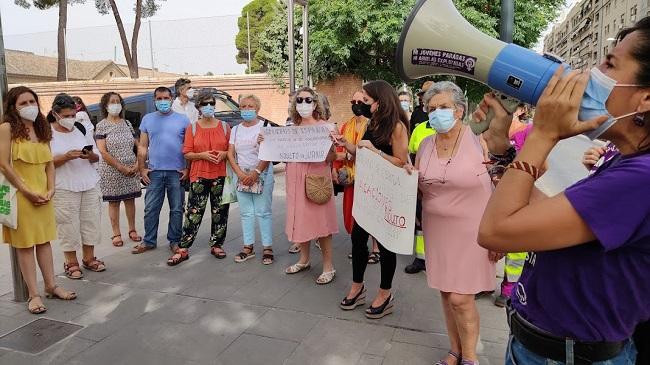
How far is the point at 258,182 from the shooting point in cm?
497

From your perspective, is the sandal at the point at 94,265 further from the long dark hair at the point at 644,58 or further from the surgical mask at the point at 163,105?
the long dark hair at the point at 644,58

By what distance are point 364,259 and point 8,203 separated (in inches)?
107

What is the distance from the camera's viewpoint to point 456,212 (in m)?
2.71

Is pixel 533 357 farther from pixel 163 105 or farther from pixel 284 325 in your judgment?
pixel 163 105

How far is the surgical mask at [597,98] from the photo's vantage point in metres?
1.11

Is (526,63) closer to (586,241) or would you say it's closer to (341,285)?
(586,241)

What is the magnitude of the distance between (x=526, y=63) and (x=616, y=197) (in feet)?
1.46

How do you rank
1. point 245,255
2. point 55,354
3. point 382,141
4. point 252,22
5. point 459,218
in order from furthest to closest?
point 252,22, point 245,255, point 382,141, point 55,354, point 459,218

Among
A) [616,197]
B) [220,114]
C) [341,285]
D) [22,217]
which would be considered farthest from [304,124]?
[220,114]

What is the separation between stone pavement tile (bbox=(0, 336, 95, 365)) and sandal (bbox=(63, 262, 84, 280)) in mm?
1335

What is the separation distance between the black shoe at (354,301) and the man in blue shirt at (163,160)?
2345 mm

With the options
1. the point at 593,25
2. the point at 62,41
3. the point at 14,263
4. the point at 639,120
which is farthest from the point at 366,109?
the point at 593,25

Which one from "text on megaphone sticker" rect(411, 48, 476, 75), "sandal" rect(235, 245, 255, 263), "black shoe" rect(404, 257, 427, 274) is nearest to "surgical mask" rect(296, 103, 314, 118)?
"sandal" rect(235, 245, 255, 263)

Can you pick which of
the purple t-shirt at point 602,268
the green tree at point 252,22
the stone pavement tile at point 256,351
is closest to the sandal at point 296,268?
the stone pavement tile at point 256,351
